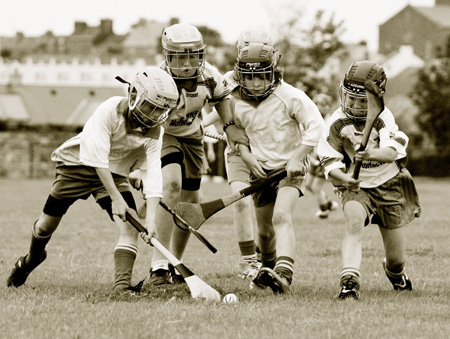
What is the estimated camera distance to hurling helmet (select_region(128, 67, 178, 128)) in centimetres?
603

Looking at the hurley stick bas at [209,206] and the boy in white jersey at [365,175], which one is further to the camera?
the hurley stick bas at [209,206]

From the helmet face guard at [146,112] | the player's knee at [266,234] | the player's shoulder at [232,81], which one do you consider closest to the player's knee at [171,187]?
the player's knee at [266,234]

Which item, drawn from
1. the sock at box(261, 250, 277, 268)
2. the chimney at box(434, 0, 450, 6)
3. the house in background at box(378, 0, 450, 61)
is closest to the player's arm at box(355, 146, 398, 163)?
the sock at box(261, 250, 277, 268)

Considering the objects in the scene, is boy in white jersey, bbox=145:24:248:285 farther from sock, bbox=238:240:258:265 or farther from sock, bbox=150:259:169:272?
sock, bbox=238:240:258:265

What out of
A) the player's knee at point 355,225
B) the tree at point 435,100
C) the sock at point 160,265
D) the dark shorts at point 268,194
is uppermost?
the dark shorts at point 268,194

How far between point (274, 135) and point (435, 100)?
134 ft

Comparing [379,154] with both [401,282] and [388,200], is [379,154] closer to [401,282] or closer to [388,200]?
[388,200]

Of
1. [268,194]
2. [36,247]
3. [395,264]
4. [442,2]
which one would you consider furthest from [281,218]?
[442,2]

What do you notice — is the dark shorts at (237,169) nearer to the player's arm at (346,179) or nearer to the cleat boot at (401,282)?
the player's arm at (346,179)

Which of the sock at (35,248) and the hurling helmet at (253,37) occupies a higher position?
the hurling helmet at (253,37)

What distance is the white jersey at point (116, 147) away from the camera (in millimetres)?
6227

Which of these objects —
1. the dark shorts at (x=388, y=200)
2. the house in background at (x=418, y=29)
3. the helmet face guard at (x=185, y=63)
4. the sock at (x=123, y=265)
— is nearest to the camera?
the sock at (x=123, y=265)

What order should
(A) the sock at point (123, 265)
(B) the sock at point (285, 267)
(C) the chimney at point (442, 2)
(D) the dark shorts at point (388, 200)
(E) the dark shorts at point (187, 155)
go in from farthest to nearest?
1. (C) the chimney at point (442, 2)
2. (E) the dark shorts at point (187, 155)
3. (D) the dark shorts at point (388, 200)
4. (B) the sock at point (285, 267)
5. (A) the sock at point (123, 265)

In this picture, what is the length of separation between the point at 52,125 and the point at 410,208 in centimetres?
5448
